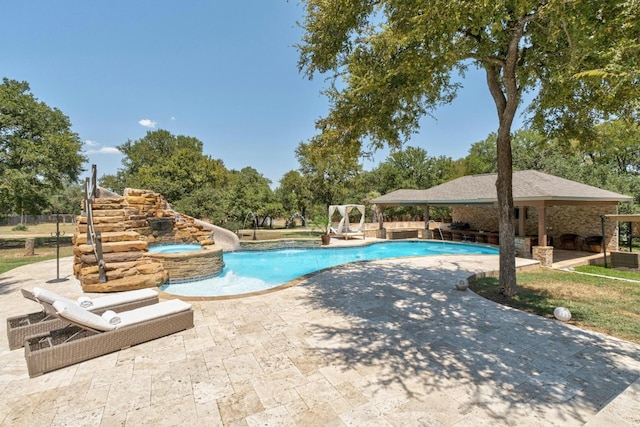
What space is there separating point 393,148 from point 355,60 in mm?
2493

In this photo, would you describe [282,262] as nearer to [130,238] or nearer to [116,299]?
[130,238]

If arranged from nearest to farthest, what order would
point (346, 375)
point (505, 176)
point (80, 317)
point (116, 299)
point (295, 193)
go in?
point (346, 375) → point (80, 317) → point (116, 299) → point (505, 176) → point (295, 193)

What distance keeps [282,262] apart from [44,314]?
10541 millimetres

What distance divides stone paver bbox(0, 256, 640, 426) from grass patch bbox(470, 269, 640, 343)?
0.69m

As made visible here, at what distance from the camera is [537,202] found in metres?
12.6

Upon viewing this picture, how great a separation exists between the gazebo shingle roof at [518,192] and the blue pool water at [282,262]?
9.74 feet

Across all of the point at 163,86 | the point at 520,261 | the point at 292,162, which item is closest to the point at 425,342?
the point at 520,261

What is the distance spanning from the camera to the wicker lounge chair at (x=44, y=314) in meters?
4.29

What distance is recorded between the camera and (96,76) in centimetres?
1555

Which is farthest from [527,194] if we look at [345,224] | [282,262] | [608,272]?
[345,224]

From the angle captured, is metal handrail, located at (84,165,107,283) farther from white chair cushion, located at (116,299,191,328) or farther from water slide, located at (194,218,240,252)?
water slide, located at (194,218,240,252)

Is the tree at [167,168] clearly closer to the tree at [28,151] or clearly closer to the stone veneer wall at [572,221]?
the tree at [28,151]

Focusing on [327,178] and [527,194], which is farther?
[327,178]

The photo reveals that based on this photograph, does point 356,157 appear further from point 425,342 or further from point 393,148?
point 425,342
